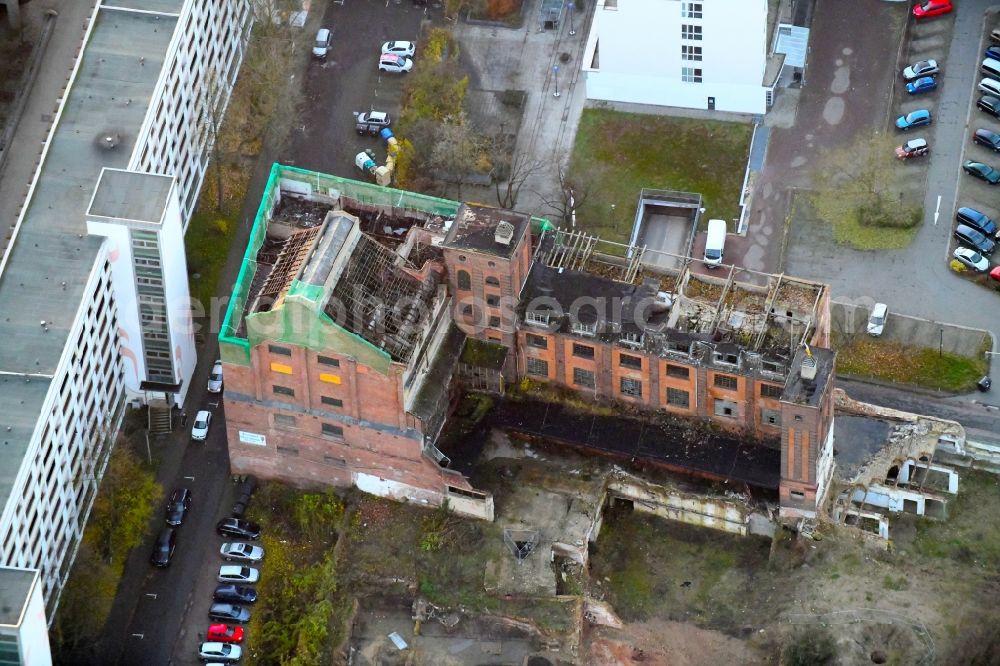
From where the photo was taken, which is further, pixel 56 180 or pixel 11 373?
pixel 56 180

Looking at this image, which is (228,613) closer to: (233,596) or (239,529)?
(233,596)

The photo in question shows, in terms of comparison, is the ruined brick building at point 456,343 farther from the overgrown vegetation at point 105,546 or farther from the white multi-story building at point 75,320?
the white multi-story building at point 75,320

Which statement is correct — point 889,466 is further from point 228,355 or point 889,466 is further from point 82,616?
point 82,616

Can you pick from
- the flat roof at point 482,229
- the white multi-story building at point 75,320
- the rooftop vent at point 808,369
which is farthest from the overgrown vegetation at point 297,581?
the rooftop vent at point 808,369

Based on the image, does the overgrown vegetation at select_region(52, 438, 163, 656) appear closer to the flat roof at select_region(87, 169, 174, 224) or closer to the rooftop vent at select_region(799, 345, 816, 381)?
the flat roof at select_region(87, 169, 174, 224)

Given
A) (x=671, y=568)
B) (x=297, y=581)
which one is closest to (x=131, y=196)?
(x=297, y=581)

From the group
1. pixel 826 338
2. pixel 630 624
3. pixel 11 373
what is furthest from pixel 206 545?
pixel 826 338

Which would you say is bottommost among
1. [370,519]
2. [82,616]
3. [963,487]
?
[82,616]
